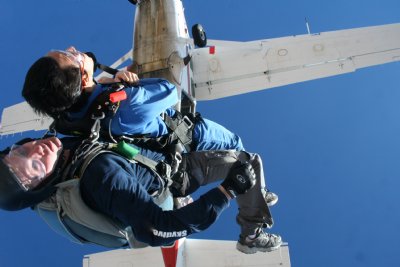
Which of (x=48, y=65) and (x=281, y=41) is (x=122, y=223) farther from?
(x=281, y=41)

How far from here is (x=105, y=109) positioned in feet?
10.0

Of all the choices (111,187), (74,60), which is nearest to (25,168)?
(111,187)

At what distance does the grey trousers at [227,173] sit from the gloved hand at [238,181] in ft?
2.84

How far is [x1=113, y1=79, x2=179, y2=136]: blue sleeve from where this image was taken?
3.19m

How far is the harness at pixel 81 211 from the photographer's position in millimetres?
2756

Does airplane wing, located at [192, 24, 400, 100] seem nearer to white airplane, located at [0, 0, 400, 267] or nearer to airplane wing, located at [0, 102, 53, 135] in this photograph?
white airplane, located at [0, 0, 400, 267]

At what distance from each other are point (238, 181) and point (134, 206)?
971mm

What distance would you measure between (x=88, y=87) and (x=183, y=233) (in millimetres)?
1505

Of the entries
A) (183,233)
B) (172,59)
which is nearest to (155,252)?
(172,59)

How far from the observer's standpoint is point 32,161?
2.64 meters

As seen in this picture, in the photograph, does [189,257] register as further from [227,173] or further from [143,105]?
[143,105]

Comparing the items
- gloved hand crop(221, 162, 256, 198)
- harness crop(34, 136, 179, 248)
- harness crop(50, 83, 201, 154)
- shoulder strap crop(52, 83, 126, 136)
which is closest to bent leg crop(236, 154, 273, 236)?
gloved hand crop(221, 162, 256, 198)

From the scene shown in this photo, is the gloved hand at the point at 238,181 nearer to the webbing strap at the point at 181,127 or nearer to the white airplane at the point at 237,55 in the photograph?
the webbing strap at the point at 181,127

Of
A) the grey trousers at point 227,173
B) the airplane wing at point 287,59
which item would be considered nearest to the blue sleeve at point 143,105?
the grey trousers at point 227,173
